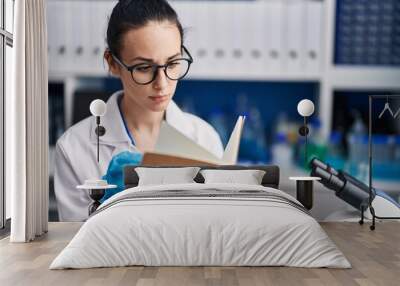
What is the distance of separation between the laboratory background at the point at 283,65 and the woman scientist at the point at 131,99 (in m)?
0.09

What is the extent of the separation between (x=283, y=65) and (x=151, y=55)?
124 centimetres

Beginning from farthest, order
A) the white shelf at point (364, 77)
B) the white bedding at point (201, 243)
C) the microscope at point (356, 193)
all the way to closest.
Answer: the white shelf at point (364, 77) < the microscope at point (356, 193) < the white bedding at point (201, 243)

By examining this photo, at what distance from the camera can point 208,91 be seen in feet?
20.3

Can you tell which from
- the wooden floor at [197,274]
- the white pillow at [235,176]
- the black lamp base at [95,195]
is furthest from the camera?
the black lamp base at [95,195]

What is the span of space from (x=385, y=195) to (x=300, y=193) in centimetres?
84

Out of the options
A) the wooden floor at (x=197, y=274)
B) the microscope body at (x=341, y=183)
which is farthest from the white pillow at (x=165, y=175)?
the wooden floor at (x=197, y=274)

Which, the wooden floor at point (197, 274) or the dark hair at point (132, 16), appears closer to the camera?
the wooden floor at point (197, 274)

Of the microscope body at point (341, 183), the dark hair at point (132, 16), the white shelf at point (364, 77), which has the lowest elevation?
the microscope body at point (341, 183)

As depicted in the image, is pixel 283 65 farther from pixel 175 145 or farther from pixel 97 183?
pixel 97 183

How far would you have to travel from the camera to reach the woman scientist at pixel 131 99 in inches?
229

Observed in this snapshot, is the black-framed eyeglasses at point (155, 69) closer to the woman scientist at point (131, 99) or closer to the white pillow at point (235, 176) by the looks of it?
the woman scientist at point (131, 99)

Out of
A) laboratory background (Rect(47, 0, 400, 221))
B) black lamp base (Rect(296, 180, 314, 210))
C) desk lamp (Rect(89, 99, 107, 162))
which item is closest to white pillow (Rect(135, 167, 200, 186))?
desk lamp (Rect(89, 99, 107, 162))

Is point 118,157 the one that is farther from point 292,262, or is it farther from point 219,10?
point 292,262

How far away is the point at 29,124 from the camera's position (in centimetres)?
488
